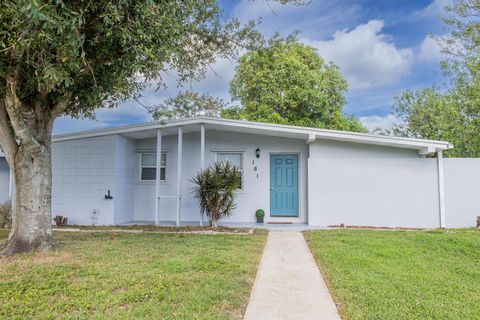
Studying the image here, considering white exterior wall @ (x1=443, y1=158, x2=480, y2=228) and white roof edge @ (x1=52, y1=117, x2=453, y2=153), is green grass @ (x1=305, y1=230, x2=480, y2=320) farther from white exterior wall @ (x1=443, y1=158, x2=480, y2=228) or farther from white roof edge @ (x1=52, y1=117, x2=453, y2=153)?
white roof edge @ (x1=52, y1=117, x2=453, y2=153)

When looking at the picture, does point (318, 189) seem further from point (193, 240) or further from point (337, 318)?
point (337, 318)

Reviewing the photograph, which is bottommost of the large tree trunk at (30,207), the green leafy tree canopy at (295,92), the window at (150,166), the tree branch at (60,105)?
the large tree trunk at (30,207)

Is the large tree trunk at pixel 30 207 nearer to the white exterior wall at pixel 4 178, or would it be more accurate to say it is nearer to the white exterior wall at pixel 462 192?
the white exterior wall at pixel 4 178

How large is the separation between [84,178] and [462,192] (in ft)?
34.8

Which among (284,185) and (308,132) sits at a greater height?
(308,132)

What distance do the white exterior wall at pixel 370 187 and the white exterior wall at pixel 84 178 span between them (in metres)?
5.86

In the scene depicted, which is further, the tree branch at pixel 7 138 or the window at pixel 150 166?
the window at pixel 150 166

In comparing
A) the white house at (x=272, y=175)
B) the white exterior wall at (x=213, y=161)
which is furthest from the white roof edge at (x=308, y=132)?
the white exterior wall at (x=213, y=161)

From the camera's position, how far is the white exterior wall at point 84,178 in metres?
10.0

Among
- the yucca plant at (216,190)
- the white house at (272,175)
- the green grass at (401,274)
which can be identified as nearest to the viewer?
the green grass at (401,274)

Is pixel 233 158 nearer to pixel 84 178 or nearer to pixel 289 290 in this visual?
pixel 84 178

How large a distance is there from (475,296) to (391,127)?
2042 cm

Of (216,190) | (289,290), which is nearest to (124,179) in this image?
(216,190)

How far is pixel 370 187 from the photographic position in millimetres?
9523
